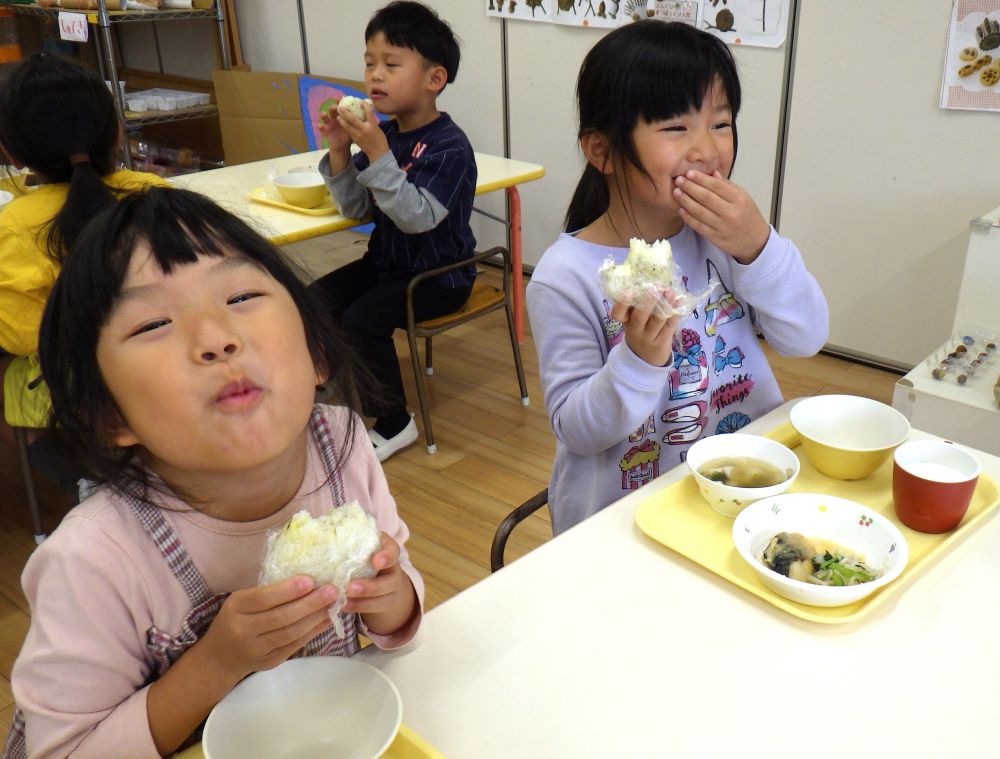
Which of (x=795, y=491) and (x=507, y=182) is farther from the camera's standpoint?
(x=507, y=182)

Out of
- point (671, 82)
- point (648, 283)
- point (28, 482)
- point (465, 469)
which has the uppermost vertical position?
point (671, 82)

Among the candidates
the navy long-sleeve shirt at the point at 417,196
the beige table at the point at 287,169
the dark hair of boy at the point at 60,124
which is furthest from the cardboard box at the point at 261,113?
the dark hair of boy at the point at 60,124

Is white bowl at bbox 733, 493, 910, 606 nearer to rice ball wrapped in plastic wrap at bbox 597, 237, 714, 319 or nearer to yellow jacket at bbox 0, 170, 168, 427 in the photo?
rice ball wrapped in plastic wrap at bbox 597, 237, 714, 319

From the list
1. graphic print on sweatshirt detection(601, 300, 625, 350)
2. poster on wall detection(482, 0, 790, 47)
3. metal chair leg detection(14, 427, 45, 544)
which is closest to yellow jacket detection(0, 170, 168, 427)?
metal chair leg detection(14, 427, 45, 544)

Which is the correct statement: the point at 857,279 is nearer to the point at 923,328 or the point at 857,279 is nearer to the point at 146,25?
the point at 923,328

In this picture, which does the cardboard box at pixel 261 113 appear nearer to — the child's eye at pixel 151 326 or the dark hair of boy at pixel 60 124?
the dark hair of boy at pixel 60 124

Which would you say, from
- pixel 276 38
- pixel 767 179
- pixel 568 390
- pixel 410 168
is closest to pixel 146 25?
pixel 276 38

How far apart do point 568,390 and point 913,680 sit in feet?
1.97

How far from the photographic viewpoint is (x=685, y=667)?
812 mm

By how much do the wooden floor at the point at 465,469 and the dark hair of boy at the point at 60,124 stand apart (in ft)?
3.22

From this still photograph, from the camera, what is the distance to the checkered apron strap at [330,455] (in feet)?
3.21

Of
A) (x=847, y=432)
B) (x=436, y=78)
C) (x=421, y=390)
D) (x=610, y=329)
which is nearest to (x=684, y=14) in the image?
(x=436, y=78)

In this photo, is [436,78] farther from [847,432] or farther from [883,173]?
[847,432]

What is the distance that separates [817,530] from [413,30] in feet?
6.87
